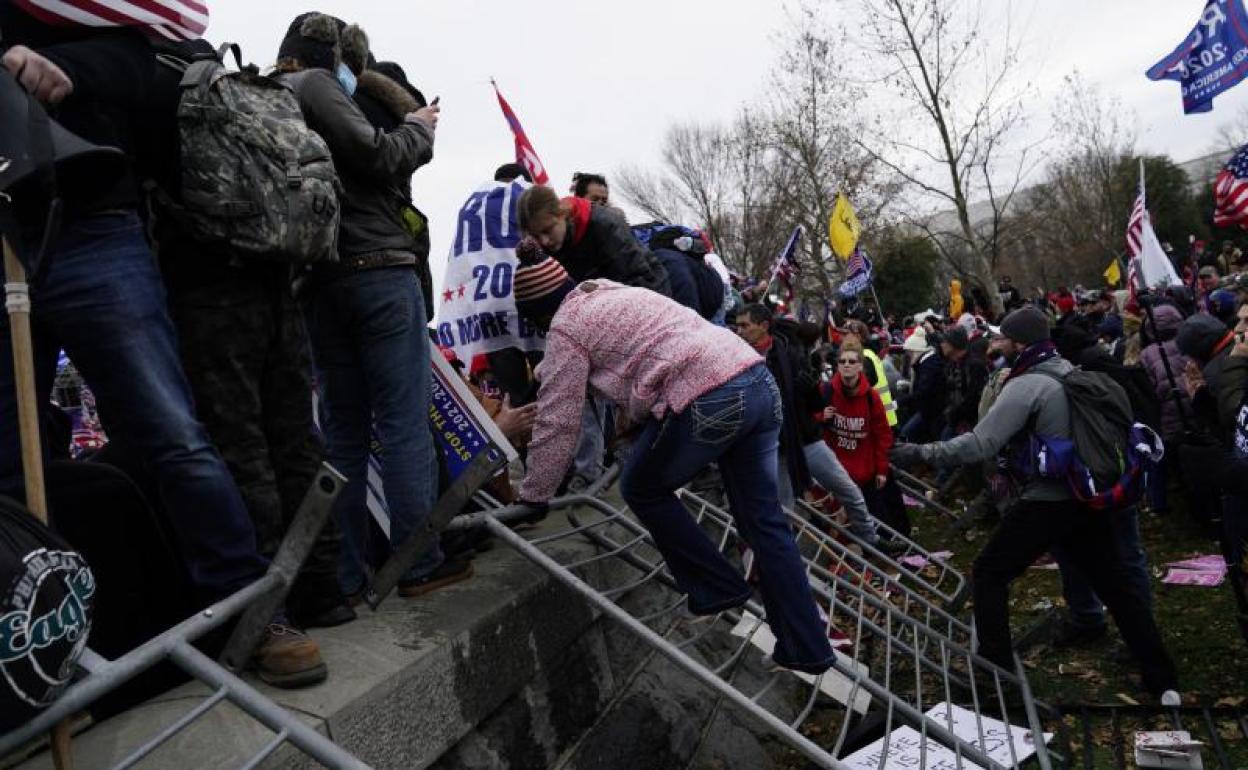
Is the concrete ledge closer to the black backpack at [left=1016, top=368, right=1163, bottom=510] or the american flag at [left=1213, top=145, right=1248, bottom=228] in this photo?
the black backpack at [left=1016, top=368, right=1163, bottom=510]

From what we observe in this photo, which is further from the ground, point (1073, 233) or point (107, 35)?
point (107, 35)

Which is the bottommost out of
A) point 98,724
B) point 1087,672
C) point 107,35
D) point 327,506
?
point 1087,672

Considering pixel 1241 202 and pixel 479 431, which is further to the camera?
pixel 1241 202

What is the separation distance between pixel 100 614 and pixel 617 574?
7.35 feet

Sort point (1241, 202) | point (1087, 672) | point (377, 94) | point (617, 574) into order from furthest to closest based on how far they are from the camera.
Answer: point (1241, 202) < point (1087, 672) < point (617, 574) < point (377, 94)

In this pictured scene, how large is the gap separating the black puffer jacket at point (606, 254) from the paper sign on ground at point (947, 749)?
2391mm

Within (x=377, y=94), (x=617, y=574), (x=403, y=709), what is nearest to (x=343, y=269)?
(x=377, y=94)

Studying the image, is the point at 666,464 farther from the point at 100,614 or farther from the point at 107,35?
the point at 107,35

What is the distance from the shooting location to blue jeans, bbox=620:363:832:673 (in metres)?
3.46

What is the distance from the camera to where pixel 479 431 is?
3.92 metres

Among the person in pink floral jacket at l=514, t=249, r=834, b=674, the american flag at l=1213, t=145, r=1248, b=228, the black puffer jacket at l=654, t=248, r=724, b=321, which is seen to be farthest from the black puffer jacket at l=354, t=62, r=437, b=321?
the american flag at l=1213, t=145, r=1248, b=228

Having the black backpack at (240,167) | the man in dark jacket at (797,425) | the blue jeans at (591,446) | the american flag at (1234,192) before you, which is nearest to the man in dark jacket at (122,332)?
the black backpack at (240,167)

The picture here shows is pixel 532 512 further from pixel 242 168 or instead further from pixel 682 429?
pixel 242 168

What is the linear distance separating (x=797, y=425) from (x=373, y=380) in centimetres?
455
